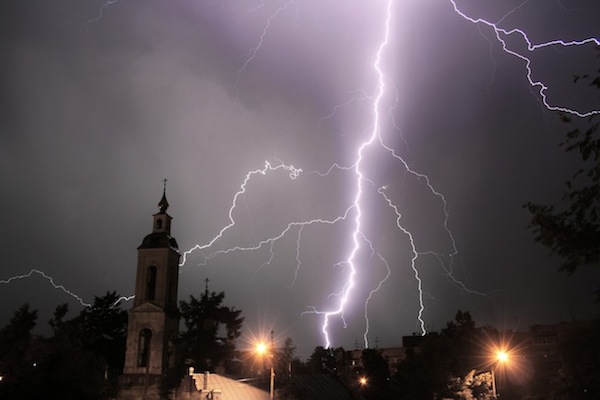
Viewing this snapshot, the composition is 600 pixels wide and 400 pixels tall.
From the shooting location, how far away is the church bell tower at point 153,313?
3731 cm

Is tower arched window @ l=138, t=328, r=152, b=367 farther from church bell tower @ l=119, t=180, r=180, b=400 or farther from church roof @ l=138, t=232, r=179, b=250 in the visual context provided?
church roof @ l=138, t=232, r=179, b=250

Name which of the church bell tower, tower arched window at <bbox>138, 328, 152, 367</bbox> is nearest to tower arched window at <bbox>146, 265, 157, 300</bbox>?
the church bell tower

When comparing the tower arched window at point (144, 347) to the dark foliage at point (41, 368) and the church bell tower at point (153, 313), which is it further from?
the dark foliage at point (41, 368)

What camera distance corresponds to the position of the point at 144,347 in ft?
126

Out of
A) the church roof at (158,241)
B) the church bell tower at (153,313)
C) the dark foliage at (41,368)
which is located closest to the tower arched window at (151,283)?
the church bell tower at (153,313)

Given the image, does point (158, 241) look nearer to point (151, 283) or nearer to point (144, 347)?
point (151, 283)

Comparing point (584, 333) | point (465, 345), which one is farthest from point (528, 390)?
point (584, 333)

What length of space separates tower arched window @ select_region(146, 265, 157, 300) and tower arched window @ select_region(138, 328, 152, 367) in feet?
8.15

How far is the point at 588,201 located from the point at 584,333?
14.6 ft

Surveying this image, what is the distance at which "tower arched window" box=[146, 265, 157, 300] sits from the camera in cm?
3931

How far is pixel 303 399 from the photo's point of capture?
3120cm

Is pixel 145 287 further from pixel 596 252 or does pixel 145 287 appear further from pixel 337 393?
pixel 596 252

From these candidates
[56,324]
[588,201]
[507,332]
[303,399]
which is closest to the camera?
[588,201]

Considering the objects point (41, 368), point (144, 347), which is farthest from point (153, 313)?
point (41, 368)
